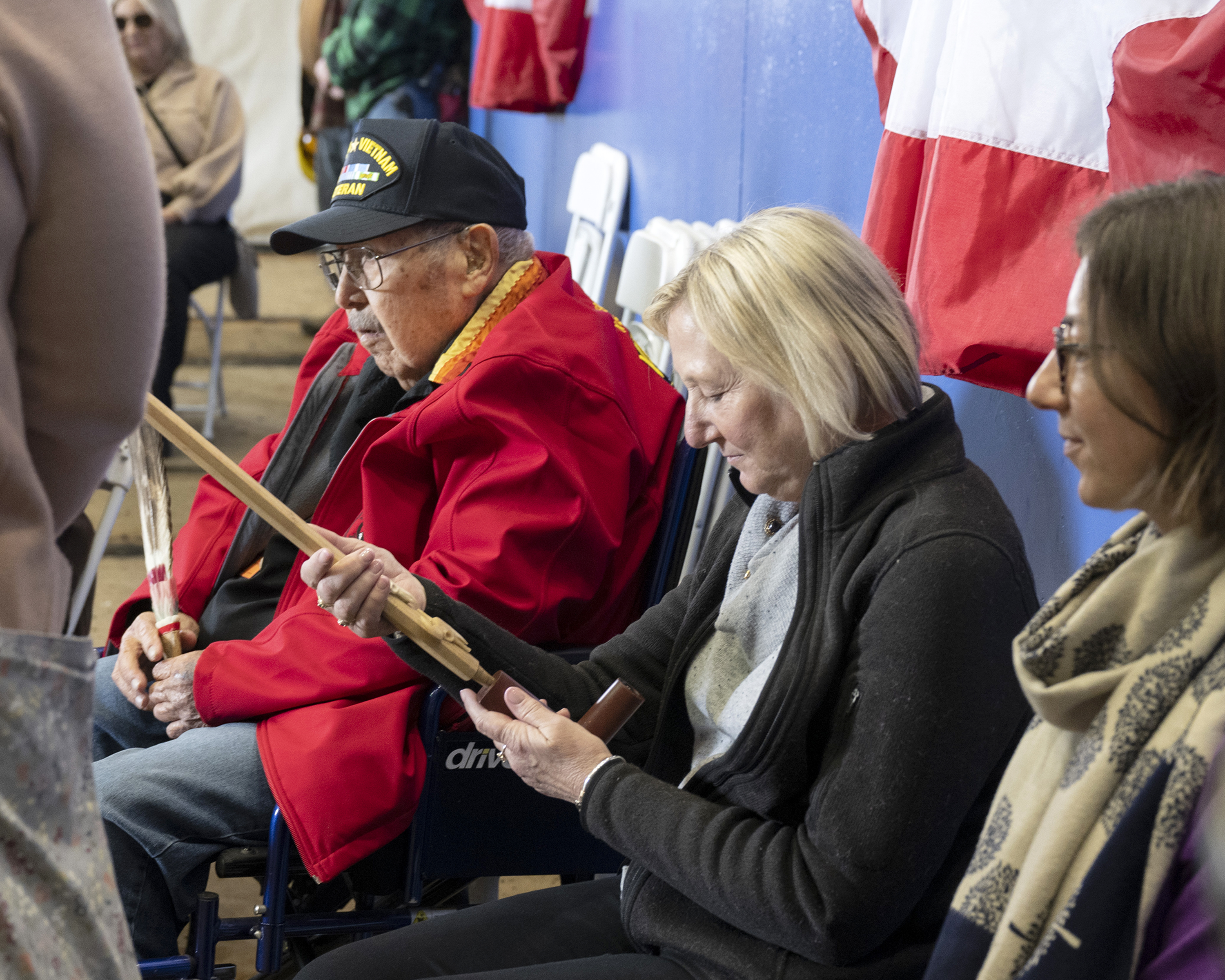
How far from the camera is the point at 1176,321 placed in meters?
0.79

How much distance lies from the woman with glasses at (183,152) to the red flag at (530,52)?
1103 millimetres

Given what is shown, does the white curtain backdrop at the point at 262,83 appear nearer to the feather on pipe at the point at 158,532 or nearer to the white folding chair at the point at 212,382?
the white folding chair at the point at 212,382

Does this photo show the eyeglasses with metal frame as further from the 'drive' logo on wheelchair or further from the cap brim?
the cap brim

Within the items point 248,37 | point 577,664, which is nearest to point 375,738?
point 577,664

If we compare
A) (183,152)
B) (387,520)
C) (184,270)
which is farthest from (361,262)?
(183,152)

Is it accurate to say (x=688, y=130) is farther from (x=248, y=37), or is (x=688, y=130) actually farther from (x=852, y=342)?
(x=248, y=37)

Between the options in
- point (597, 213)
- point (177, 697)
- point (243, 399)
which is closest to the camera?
point (177, 697)

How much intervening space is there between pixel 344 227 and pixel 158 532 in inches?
21.0

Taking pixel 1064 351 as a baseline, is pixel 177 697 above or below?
below

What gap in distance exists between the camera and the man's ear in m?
1.85

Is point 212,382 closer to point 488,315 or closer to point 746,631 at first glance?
point 488,315

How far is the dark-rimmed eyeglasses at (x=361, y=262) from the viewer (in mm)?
1844

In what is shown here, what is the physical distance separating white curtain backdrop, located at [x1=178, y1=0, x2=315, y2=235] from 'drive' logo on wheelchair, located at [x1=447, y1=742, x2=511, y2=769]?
20.0ft

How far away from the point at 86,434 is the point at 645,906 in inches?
27.7
